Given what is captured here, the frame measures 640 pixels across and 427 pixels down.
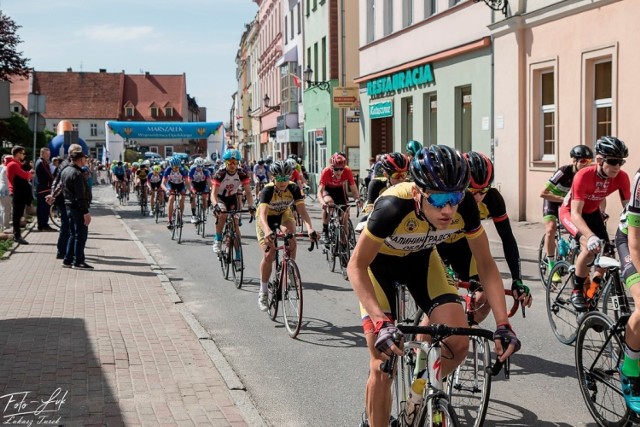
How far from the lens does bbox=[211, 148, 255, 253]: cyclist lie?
1268 centimetres

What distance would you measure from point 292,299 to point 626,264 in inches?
168

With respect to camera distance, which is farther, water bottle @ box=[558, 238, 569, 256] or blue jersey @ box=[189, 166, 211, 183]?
blue jersey @ box=[189, 166, 211, 183]

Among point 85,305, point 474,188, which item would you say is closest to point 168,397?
point 474,188

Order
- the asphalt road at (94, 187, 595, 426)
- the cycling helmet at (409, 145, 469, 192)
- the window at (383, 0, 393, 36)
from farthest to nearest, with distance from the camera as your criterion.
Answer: the window at (383, 0, 393, 36) → the asphalt road at (94, 187, 595, 426) → the cycling helmet at (409, 145, 469, 192)

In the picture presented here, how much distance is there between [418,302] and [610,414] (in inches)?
55.5

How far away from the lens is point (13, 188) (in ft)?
59.7

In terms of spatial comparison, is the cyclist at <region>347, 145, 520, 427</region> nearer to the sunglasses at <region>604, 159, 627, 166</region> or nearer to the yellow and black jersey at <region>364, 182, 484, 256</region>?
the yellow and black jersey at <region>364, 182, 484, 256</region>

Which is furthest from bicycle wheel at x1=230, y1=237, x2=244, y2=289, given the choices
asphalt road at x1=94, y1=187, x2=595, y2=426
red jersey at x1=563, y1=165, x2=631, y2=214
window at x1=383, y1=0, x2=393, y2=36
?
window at x1=383, y1=0, x2=393, y2=36

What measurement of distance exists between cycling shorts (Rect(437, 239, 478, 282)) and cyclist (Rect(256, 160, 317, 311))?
267cm

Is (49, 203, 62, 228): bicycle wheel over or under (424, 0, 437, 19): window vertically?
under

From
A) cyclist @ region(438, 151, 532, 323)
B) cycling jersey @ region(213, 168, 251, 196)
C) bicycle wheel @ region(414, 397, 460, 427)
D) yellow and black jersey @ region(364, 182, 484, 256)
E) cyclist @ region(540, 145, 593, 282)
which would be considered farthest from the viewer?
cycling jersey @ region(213, 168, 251, 196)

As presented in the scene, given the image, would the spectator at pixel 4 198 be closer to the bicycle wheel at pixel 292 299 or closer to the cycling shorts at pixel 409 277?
the bicycle wheel at pixel 292 299

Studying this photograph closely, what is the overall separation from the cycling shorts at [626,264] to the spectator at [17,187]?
14.7 metres

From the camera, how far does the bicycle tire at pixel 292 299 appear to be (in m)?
8.64
